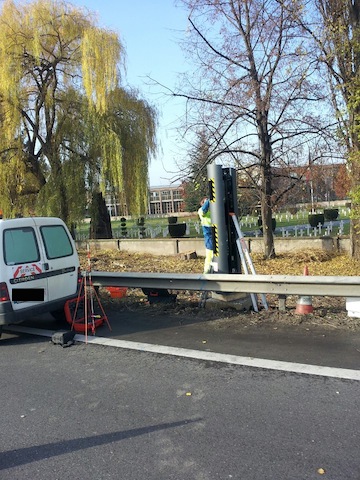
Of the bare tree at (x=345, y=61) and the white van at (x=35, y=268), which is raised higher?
the bare tree at (x=345, y=61)

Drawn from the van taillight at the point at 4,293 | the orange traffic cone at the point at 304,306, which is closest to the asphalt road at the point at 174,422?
the van taillight at the point at 4,293

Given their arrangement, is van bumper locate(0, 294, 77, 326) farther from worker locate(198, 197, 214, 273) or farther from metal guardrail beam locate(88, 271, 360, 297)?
worker locate(198, 197, 214, 273)

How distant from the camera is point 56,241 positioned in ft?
20.9

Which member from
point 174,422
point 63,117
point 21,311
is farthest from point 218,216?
point 63,117

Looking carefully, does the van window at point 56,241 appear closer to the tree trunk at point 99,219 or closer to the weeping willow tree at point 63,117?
the weeping willow tree at point 63,117

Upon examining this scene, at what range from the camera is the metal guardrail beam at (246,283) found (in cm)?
553

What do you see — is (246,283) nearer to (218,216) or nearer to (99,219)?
(218,216)

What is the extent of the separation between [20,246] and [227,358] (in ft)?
10.5

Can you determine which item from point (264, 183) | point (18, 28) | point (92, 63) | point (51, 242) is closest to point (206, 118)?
point (264, 183)

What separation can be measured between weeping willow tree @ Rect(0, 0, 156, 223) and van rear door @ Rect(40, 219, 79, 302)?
925cm

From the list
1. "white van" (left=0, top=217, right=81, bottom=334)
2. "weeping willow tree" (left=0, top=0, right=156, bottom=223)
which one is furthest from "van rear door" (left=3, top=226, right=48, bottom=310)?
"weeping willow tree" (left=0, top=0, right=156, bottom=223)

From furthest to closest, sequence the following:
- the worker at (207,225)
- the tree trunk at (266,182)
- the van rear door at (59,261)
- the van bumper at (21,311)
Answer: the tree trunk at (266,182), the worker at (207,225), the van rear door at (59,261), the van bumper at (21,311)

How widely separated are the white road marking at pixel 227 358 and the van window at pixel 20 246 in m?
1.14

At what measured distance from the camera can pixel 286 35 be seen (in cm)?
1062
